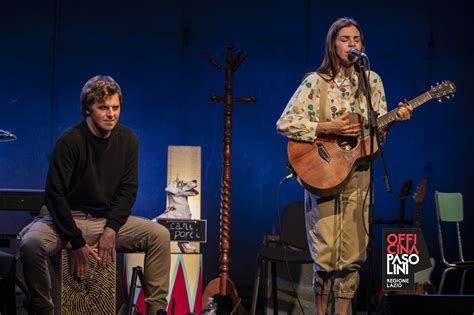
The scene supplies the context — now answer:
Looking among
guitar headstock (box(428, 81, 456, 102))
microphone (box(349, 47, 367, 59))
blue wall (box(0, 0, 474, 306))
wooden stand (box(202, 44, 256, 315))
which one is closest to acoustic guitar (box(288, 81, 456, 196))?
guitar headstock (box(428, 81, 456, 102))

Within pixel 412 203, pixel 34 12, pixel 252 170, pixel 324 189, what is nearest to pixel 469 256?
pixel 412 203

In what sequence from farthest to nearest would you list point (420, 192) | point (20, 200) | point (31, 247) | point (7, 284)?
point (420, 192) < point (20, 200) < point (7, 284) < point (31, 247)

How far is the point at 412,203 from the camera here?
6.25m

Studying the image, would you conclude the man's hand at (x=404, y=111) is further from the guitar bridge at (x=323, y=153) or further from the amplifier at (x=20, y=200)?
the amplifier at (x=20, y=200)

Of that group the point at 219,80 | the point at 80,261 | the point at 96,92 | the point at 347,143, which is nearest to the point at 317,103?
the point at 347,143

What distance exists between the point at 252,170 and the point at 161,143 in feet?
2.57

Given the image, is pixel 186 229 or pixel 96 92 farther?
pixel 186 229

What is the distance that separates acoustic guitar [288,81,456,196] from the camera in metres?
3.73

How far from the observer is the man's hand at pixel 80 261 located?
374 cm

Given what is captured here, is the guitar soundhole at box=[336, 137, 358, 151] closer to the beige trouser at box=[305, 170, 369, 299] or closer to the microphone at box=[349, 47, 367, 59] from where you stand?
the beige trouser at box=[305, 170, 369, 299]

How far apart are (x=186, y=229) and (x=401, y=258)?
6.31 ft

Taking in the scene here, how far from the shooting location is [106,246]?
12.5 ft

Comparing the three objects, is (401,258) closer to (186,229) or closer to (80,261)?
(80,261)

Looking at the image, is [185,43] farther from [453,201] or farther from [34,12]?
[453,201]
